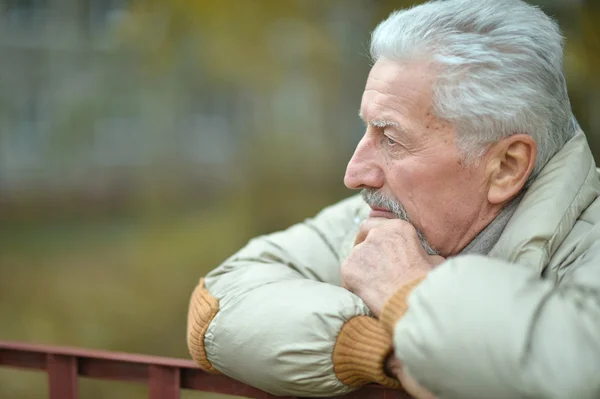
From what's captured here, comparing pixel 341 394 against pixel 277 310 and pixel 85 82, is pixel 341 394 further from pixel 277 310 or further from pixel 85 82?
pixel 85 82

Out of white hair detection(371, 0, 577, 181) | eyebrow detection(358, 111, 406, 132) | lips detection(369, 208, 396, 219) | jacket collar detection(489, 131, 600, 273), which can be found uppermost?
white hair detection(371, 0, 577, 181)

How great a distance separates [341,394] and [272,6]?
11.3 feet

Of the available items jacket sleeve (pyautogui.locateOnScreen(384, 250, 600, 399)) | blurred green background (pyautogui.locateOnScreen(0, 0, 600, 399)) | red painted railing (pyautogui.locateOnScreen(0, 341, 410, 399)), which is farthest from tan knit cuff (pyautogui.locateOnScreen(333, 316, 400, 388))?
blurred green background (pyautogui.locateOnScreen(0, 0, 600, 399))

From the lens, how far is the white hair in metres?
1.35

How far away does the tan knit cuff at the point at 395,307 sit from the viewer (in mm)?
1159

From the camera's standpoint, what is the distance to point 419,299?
3.56 ft

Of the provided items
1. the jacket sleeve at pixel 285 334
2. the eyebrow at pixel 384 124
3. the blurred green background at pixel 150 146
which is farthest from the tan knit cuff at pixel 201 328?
the blurred green background at pixel 150 146

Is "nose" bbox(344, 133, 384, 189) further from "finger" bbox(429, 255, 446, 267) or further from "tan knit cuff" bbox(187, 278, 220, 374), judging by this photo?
"tan knit cuff" bbox(187, 278, 220, 374)

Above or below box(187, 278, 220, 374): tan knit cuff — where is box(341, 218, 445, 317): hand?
above

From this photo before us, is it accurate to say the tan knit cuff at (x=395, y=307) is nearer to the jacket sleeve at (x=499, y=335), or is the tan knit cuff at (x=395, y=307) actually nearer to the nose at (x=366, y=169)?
the jacket sleeve at (x=499, y=335)

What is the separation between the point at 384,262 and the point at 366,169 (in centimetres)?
24

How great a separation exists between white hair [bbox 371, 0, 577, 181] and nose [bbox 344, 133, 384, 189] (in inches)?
6.6

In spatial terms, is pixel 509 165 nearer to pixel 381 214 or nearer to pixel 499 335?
pixel 381 214

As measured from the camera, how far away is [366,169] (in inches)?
58.2
